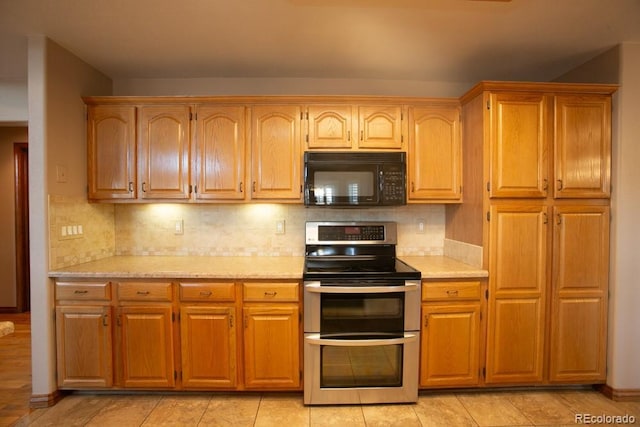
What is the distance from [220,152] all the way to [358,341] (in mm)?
1730

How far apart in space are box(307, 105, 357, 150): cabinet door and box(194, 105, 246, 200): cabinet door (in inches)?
21.6

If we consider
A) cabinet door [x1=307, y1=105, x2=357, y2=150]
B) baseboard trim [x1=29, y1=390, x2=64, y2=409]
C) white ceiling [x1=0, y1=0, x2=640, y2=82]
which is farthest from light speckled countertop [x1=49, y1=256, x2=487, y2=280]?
white ceiling [x1=0, y1=0, x2=640, y2=82]

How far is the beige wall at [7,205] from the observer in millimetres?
4074

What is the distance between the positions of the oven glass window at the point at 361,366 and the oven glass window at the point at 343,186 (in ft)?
3.47

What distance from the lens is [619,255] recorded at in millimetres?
2256

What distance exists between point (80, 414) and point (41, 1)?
253 centimetres

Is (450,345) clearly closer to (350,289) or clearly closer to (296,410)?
(350,289)

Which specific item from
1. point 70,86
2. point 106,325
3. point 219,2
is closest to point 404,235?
point 219,2

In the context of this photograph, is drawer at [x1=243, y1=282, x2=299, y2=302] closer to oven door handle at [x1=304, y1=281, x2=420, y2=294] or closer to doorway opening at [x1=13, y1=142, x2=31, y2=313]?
oven door handle at [x1=304, y1=281, x2=420, y2=294]

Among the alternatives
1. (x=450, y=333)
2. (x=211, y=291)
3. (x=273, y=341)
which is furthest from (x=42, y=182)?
(x=450, y=333)

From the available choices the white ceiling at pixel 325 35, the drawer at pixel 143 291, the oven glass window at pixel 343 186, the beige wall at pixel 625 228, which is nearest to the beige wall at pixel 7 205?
the white ceiling at pixel 325 35

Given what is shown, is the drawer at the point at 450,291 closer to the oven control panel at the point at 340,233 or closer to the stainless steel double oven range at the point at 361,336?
the stainless steel double oven range at the point at 361,336

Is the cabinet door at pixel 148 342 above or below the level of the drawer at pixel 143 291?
below

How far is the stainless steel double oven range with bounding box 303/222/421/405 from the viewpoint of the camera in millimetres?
2152
